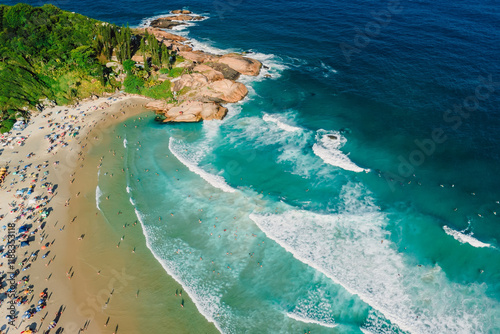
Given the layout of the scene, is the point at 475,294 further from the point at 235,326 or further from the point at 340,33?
the point at 340,33

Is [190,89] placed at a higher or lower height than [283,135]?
higher

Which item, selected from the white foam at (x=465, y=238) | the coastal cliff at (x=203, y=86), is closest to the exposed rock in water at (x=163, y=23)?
the coastal cliff at (x=203, y=86)

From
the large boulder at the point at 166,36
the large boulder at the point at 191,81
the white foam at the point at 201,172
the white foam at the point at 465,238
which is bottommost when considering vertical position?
the white foam at the point at 465,238

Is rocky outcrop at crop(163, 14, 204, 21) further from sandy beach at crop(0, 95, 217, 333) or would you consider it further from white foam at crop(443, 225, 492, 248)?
white foam at crop(443, 225, 492, 248)

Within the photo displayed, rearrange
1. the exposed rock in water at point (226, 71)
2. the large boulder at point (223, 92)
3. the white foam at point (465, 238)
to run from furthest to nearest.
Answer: the exposed rock in water at point (226, 71)
the large boulder at point (223, 92)
the white foam at point (465, 238)

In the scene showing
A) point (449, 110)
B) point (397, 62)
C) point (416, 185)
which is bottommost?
point (416, 185)

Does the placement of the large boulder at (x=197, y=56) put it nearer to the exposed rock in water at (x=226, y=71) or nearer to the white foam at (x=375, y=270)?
the exposed rock in water at (x=226, y=71)

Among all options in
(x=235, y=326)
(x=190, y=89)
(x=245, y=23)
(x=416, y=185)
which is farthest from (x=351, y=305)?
(x=245, y=23)
